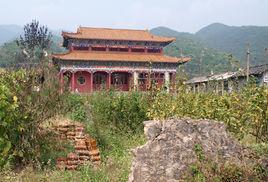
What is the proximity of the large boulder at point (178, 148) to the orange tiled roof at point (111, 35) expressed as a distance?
29.9 metres

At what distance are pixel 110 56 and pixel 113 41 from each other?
4.27ft

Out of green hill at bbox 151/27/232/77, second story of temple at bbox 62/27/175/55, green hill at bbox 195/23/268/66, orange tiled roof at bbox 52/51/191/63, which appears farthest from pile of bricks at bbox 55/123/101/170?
green hill at bbox 195/23/268/66

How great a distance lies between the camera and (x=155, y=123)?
264 inches

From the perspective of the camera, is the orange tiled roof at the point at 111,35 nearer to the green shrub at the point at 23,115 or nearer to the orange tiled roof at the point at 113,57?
the orange tiled roof at the point at 113,57

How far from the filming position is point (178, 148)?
6477 mm

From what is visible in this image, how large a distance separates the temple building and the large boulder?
28.6 metres

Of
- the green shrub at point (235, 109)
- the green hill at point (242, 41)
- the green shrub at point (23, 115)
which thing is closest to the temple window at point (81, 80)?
the green shrub at point (23, 115)

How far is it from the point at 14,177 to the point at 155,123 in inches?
128

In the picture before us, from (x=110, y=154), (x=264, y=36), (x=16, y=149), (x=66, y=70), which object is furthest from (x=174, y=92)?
(x=264, y=36)

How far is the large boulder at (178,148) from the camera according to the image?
6.33 m

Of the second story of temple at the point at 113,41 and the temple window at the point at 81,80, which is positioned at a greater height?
the second story of temple at the point at 113,41

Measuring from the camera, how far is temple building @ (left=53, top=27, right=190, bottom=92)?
1409 inches

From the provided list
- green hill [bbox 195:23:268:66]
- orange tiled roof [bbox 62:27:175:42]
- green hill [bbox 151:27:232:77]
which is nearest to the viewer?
orange tiled roof [bbox 62:27:175:42]

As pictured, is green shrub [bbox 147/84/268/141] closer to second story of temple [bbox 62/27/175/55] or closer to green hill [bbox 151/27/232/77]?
second story of temple [bbox 62/27/175/55]
